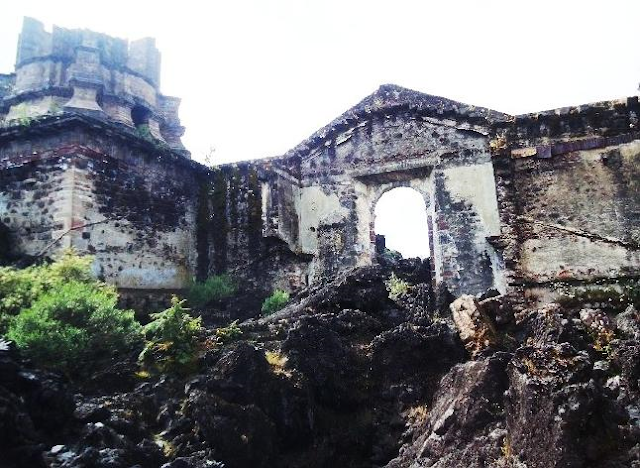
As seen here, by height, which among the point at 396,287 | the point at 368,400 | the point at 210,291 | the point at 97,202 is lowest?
the point at 368,400

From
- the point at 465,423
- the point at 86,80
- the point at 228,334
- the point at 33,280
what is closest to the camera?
the point at 465,423

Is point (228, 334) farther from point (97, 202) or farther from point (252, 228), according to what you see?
point (252, 228)

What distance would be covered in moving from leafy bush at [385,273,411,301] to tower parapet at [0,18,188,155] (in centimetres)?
999

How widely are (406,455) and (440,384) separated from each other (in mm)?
1141

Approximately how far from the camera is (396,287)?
13164mm

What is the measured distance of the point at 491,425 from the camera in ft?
20.6

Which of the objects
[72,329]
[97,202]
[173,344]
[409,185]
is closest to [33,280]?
[72,329]

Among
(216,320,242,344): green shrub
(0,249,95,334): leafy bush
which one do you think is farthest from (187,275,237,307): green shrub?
(216,320,242,344): green shrub

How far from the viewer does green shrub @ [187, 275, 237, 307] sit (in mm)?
14438

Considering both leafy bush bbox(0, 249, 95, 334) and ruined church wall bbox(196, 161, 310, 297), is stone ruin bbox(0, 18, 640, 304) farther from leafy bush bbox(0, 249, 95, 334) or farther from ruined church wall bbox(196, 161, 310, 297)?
leafy bush bbox(0, 249, 95, 334)

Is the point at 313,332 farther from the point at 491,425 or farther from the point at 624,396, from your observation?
the point at 624,396

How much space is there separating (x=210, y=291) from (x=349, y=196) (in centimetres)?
423

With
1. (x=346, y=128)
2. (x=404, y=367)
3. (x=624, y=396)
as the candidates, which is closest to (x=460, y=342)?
(x=404, y=367)

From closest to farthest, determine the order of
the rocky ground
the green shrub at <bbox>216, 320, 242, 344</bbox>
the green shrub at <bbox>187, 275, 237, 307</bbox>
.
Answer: the rocky ground
the green shrub at <bbox>216, 320, 242, 344</bbox>
the green shrub at <bbox>187, 275, 237, 307</bbox>
